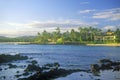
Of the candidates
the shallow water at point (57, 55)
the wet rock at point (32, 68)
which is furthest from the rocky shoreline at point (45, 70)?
the shallow water at point (57, 55)

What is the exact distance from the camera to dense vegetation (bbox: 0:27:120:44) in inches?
267

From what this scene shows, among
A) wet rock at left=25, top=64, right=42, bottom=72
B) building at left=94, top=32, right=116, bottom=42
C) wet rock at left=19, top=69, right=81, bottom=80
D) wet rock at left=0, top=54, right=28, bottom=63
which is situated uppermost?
building at left=94, top=32, right=116, bottom=42

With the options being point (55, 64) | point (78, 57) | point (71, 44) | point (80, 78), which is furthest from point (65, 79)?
point (78, 57)

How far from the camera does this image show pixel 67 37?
7.50 metres

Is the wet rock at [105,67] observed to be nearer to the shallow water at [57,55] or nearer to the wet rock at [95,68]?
the wet rock at [95,68]

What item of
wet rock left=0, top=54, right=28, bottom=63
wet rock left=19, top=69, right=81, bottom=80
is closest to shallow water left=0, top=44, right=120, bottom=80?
wet rock left=0, top=54, right=28, bottom=63

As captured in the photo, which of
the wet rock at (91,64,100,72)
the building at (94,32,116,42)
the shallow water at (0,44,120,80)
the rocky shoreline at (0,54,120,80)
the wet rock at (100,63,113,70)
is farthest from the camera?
the building at (94,32,116,42)

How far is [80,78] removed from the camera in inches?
263

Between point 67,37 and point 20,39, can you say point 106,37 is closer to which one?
point 67,37

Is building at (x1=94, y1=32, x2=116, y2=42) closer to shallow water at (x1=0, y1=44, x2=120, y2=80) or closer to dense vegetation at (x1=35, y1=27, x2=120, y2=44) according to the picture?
dense vegetation at (x1=35, y1=27, x2=120, y2=44)

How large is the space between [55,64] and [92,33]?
1384mm

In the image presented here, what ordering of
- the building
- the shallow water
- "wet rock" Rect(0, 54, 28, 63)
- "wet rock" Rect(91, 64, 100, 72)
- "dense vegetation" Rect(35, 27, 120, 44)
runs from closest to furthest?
"wet rock" Rect(0, 54, 28, 63) → the shallow water → "dense vegetation" Rect(35, 27, 120, 44) → "wet rock" Rect(91, 64, 100, 72) → the building

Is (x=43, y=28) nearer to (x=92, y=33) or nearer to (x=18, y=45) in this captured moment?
(x=18, y=45)

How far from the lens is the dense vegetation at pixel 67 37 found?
6.78 meters
